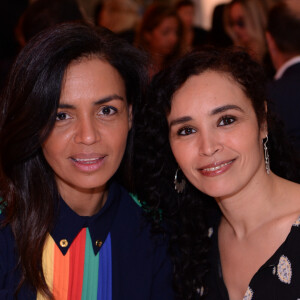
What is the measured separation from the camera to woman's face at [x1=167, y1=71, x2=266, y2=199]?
1854 millimetres

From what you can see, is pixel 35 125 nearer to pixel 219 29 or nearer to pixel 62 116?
pixel 62 116

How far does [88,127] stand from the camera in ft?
6.06

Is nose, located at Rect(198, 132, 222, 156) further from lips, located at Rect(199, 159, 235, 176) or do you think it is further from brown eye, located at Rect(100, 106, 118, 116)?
brown eye, located at Rect(100, 106, 118, 116)

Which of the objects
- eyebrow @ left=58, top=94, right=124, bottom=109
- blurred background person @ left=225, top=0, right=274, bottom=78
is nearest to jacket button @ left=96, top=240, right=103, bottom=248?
eyebrow @ left=58, top=94, right=124, bottom=109

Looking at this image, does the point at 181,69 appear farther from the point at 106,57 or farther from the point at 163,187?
the point at 163,187

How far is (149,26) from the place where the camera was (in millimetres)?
4703

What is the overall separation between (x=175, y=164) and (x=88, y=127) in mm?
536

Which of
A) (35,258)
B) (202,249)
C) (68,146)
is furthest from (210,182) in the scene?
(35,258)

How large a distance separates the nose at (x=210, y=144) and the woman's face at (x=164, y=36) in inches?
115

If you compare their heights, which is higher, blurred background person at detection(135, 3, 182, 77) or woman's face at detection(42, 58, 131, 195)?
blurred background person at detection(135, 3, 182, 77)

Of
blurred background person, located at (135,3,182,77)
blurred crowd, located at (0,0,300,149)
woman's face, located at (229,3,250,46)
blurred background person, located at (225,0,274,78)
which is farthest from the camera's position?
blurred background person, located at (135,3,182,77)

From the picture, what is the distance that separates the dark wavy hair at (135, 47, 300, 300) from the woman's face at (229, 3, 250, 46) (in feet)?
7.94

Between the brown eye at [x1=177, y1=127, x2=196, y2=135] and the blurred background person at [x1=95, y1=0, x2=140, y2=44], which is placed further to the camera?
the blurred background person at [x1=95, y1=0, x2=140, y2=44]

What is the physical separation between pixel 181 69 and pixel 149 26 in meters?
2.84
